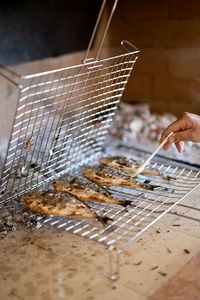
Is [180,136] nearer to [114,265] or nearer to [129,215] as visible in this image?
[129,215]

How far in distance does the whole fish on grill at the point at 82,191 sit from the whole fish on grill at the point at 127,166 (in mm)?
193

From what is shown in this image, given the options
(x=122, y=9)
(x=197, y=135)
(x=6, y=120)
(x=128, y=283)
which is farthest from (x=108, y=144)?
(x=128, y=283)

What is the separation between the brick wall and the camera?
233 centimetres

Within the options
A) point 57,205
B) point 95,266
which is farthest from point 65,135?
point 95,266

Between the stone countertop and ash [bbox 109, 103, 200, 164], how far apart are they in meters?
0.67

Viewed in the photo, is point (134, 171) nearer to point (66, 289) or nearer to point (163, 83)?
point (66, 289)

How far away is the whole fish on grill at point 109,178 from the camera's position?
4.99 feet

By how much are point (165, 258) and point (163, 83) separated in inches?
60.0

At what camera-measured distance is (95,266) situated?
3.91ft

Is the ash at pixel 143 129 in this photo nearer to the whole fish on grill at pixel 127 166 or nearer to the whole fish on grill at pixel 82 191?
the whole fish on grill at pixel 127 166

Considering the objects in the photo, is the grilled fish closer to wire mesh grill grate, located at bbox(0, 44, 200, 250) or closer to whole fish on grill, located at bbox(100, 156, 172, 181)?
wire mesh grill grate, located at bbox(0, 44, 200, 250)

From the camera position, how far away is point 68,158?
1.83 meters

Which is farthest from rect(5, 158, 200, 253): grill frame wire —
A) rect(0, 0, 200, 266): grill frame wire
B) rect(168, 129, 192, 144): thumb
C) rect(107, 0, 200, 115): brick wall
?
rect(107, 0, 200, 115): brick wall

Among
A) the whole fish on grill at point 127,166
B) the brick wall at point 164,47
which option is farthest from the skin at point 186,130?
the brick wall at point 164,47
